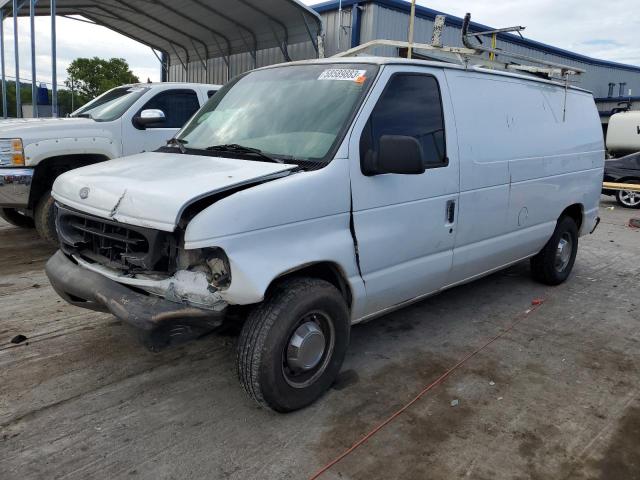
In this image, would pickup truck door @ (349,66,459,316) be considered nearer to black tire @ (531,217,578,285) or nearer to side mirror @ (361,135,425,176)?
side mirror @ (361,135,425,176)

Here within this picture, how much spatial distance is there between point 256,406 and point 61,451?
1.08 meters

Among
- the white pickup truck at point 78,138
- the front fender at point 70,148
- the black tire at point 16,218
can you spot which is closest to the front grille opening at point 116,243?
the white pickup truck at point 78,138

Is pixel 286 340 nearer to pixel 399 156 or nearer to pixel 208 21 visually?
pixel 399 156

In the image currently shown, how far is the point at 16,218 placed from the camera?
7.57m

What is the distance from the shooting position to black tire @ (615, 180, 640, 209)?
13250mm

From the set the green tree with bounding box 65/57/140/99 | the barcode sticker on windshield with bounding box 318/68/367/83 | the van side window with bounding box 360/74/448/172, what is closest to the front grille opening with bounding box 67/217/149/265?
the van side window with bounding box 360/74/448/172

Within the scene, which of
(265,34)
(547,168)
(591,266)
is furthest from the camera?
(265,34)

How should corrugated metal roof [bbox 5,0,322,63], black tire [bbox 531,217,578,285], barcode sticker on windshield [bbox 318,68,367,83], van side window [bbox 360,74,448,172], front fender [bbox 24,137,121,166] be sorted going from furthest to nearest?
corrugated metal roof [bbox 5,0,322,63], front fender [bbox 24,137,121,166], black tire [bbox 531,217,578,285], barcode sticker on windshield [bbox 318,68,367,83], van side window [bbox 360,74,448,172]

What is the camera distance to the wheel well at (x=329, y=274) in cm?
325

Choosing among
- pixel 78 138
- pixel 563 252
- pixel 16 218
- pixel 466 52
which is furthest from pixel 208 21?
pixel 563 252

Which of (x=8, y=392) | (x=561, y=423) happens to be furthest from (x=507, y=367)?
(x=8, y=392)

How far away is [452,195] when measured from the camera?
4.06 m

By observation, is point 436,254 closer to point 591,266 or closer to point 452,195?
point 452,195

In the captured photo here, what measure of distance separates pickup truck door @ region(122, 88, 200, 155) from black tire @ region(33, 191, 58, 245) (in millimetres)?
1118
